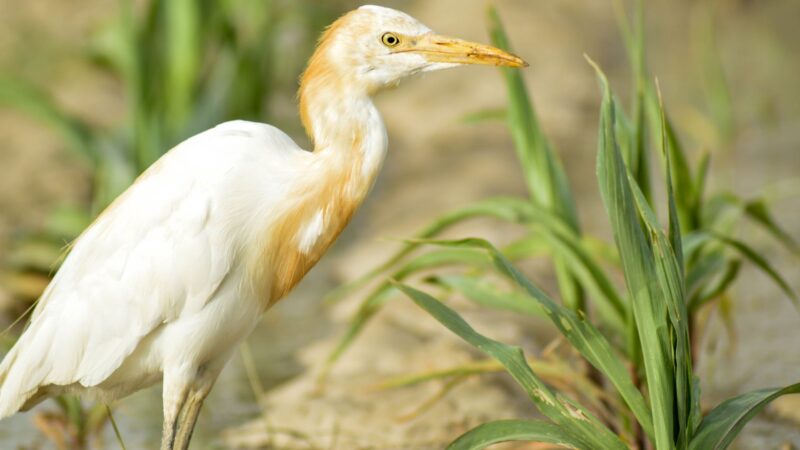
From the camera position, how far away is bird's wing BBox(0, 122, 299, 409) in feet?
9.35

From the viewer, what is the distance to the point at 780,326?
15.3ft

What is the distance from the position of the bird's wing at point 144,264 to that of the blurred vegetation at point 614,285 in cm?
45

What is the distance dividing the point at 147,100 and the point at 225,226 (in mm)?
2713

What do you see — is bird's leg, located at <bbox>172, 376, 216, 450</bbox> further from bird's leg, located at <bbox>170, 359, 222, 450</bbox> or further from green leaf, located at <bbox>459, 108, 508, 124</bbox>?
green leaf, located at <bbox>459, 108, 508, 124</bbox>

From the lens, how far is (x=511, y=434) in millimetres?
2678

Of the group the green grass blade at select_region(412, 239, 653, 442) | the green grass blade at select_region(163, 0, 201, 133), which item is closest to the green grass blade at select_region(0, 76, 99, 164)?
the green grass blade at select_region(163, 0, 201, 133)

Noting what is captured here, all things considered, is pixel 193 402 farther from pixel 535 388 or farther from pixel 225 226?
pixel 535 388

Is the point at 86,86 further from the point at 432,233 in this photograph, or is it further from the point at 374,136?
the point at 374,136

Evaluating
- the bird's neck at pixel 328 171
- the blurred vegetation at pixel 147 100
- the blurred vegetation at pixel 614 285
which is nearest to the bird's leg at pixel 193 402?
the bird's neck at pixel 328 171

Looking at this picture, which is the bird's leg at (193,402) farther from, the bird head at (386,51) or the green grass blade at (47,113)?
the green grass blade at (47,113)

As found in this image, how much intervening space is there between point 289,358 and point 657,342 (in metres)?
2.37

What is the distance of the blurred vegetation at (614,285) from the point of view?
8.66 ft

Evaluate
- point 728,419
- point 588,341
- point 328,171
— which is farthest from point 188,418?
point 728,419

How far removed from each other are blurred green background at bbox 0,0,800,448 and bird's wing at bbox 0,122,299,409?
107cm
